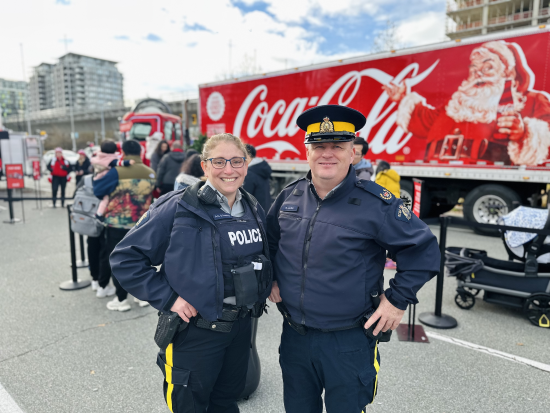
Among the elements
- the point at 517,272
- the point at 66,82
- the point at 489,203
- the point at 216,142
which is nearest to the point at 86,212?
the point at 216,142

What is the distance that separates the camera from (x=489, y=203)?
7875mm

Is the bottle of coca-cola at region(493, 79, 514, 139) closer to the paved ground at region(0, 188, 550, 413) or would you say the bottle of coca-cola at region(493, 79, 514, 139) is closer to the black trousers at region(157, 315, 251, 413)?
the paved ground at region(0, 188, 550, 413)

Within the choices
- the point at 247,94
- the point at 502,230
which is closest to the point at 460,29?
the point at 247,94

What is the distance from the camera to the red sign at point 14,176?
9.16 metres

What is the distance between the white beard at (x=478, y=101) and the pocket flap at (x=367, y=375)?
23.3ft

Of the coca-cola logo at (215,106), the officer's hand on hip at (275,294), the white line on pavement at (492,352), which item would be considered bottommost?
the white line on pavement at (492,352)

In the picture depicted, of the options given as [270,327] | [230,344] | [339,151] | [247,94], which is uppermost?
[247,94]

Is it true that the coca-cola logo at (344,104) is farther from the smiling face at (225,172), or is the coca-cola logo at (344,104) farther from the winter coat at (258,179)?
the smiling face at (225,172)

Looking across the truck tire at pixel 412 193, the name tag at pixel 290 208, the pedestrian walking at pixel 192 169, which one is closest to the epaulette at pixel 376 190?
the name tag at pixel 290 208

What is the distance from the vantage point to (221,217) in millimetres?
1847

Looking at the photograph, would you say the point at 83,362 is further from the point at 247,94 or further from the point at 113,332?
the point at 247,94

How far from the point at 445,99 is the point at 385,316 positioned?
7272 millimetres

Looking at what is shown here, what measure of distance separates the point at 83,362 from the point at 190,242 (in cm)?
216

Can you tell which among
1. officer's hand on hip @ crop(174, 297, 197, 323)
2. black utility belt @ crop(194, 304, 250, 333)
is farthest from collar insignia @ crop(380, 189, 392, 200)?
officer's hand on hip @ crop(174, 297, 197, 323)
